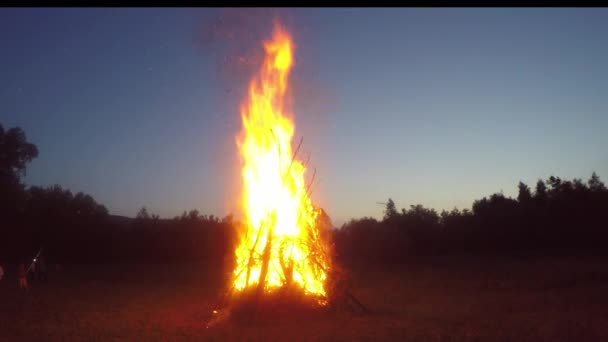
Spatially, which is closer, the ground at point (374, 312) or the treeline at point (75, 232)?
the ground at point (374, 312)

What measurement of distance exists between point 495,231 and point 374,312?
3152 centimetres

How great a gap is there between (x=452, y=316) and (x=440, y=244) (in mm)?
30894

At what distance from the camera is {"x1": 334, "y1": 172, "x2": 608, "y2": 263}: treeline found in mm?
36438

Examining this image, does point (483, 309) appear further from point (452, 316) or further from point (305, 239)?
point (305, 239)

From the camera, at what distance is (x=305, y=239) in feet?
39.8

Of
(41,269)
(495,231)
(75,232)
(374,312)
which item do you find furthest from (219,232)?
(374,312)

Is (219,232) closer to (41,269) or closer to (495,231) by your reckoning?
(41,269)

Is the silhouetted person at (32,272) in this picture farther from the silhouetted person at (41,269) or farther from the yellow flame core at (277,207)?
the yellow flame core at (277,207)

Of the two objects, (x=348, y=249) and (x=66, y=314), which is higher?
(x=348, y=249)

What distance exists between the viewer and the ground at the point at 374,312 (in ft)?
30.2

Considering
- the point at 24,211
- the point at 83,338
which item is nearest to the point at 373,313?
the point at 83,338

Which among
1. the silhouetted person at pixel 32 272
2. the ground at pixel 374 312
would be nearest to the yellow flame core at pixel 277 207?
the ground at pixel 374 312

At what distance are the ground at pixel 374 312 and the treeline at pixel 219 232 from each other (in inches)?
651

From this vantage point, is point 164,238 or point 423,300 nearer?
point 423,300
